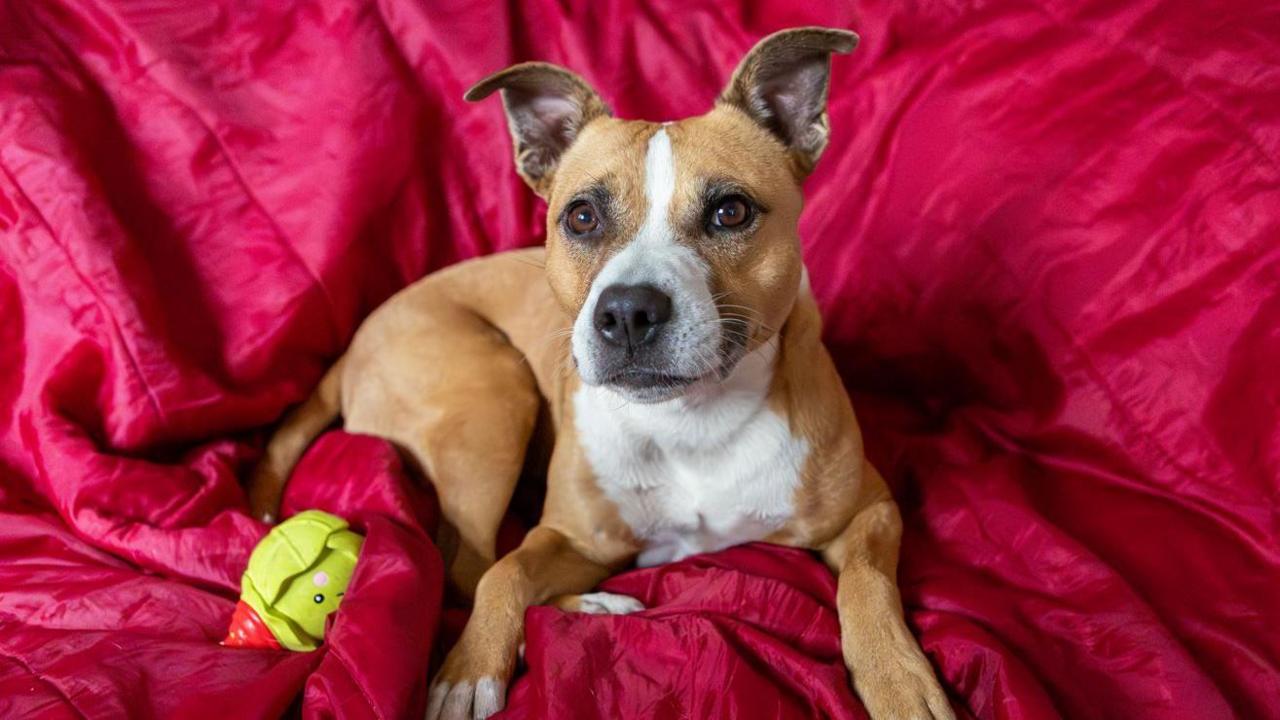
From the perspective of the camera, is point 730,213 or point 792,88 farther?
point 792,88

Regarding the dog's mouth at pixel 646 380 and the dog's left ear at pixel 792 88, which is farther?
A: the dog's left ear at pixel 792 88

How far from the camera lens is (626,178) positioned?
2096 millimetres

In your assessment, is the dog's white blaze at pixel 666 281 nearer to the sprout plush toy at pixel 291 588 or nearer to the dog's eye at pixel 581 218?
the dog's eye at pixel 581 218

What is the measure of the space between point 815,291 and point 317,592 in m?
1.87

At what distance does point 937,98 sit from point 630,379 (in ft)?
5.37

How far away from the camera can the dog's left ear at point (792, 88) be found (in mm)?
2166

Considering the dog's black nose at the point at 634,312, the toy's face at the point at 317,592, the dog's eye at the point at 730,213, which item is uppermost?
the dog's eye at the point at 730,213

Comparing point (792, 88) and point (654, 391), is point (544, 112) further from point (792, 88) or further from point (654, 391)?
point (654, 391)

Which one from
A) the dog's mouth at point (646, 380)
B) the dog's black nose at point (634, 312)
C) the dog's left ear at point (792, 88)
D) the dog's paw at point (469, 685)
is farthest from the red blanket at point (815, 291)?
the dog's left ear at point (792, 88)

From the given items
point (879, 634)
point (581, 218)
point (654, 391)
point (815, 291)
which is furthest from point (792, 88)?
point (879, 634)

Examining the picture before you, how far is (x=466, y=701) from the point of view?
198 cm

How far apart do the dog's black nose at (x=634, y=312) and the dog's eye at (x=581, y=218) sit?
0.34 m

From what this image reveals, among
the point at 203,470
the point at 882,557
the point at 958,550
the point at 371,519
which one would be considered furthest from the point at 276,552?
the point at 958,550

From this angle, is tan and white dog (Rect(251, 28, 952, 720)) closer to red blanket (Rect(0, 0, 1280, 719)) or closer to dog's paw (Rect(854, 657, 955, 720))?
dog's paw (Rect(854, 657, 955, 720))
